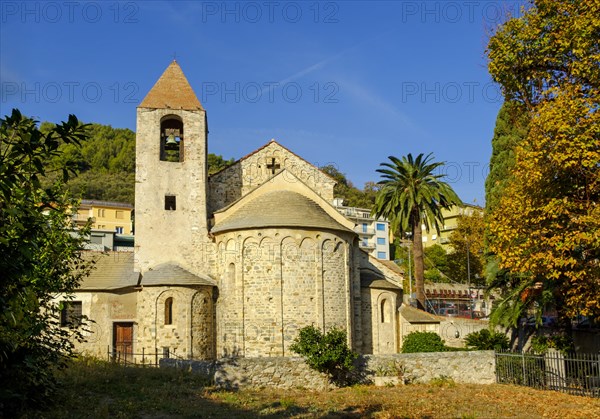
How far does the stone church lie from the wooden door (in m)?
0.05

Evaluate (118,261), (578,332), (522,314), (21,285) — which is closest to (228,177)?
(118,261)

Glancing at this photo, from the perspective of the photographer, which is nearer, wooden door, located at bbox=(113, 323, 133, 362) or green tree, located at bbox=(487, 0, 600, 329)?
green tree, located at bbox=(487, 0, 600, 329)

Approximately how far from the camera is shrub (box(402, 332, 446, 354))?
2899 centimetres

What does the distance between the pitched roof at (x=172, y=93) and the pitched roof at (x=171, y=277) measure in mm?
8473

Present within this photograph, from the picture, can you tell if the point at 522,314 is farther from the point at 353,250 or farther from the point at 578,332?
the point at 353,250

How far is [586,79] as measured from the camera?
19359mm

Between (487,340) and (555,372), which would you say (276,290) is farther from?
(555,372)

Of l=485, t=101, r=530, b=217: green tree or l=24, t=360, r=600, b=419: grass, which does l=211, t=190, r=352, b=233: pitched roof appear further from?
l=485, t=101, r=530, b=217: green tree

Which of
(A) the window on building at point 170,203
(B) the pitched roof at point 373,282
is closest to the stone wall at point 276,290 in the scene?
(B) the pitched roof at point 373,282

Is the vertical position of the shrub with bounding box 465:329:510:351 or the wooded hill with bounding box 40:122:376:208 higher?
the wooded hill with bounding box 40:122:376:208

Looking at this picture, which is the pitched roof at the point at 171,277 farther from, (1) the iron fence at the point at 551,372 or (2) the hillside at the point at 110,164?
(2) the hillside at the point at 110,164

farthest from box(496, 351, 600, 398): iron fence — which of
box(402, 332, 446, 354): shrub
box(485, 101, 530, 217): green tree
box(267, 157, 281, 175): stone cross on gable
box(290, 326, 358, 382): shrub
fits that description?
box(267, 157, 281, 175): stone cross on gable

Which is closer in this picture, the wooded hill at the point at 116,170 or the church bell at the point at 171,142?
the church bell at the point at 171,142

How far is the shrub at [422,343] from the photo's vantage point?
28989 mm
